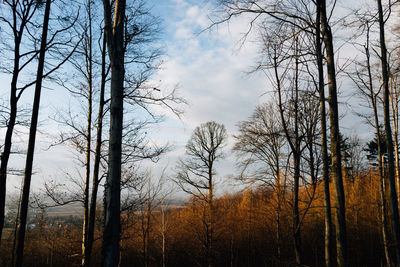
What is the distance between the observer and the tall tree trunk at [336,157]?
4250 mm

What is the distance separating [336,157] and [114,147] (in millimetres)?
3930

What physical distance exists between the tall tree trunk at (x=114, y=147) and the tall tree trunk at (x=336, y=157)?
12.5 feet

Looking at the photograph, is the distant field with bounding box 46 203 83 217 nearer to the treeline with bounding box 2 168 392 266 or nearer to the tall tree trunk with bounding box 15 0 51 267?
the tall tree trunk with bounding box 15 0 51 267

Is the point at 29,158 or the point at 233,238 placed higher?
the point at 29,158

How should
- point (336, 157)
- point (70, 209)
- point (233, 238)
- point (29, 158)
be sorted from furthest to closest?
point (233, 238)
point (70, 209)
point (29, 158)
point (336, 157)

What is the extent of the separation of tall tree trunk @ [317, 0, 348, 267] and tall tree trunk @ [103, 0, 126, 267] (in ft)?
12.5

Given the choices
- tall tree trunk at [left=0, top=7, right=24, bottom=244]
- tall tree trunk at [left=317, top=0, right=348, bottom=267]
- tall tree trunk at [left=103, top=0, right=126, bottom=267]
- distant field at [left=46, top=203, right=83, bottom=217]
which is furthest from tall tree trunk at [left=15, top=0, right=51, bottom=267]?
tall tree trunk at [left=317, top=0, right=348, bottom=267]

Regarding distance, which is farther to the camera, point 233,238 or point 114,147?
point 233,238

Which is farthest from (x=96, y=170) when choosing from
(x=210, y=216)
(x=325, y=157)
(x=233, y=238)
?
(x=233, y=238)

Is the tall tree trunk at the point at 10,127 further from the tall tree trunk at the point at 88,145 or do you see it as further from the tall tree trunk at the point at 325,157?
the tall tree trunk at the point at 325,157

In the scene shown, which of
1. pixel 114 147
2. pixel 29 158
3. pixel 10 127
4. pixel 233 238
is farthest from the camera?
pixel 233 238

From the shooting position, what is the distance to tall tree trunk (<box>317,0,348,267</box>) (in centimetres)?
425

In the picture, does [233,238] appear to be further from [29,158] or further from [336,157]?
[29,158]

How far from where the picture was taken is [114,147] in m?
3.26
